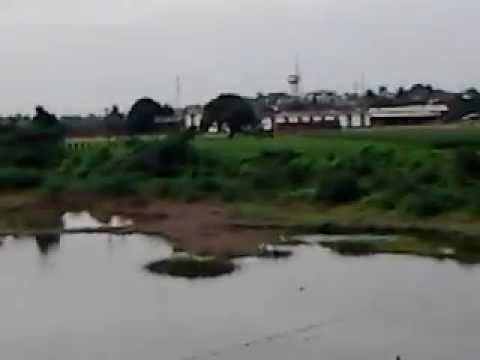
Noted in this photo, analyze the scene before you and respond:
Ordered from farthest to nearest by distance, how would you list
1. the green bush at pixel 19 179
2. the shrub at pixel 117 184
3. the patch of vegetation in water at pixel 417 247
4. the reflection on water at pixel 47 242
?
the green bush at pixel 19 179 → the shrub at pixel 117 184 → the reflection on water at pixel 47 242 → the patch of vegetation in water at pixel 417 247

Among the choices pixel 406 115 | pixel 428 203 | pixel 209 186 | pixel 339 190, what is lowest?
pixel 428 203

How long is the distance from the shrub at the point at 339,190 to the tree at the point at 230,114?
77.2 feet

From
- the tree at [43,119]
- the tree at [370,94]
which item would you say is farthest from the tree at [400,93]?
the tree at [43,119]

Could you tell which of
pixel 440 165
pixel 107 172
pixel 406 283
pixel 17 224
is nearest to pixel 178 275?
pixel 406 283

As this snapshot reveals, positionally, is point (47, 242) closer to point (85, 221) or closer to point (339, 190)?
point (85, 221)

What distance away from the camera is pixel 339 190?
32.5 metres

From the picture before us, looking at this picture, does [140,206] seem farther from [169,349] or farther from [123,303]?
[169,349]

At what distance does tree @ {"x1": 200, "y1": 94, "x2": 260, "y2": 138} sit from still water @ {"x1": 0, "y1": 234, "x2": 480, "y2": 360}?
111 feet

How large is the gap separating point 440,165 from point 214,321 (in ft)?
62.2

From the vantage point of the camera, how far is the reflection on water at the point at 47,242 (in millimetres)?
27656

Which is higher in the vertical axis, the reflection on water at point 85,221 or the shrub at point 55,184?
the shrub at point 55,184

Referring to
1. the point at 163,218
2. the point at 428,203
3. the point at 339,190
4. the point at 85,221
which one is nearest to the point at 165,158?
the point at 85,221

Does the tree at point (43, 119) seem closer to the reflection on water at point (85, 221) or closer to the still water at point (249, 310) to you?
the reflection on water at point (85, 221)

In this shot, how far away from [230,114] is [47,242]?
3076 centimetres
